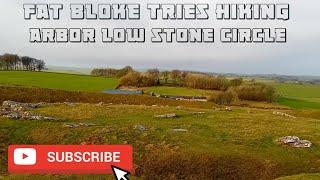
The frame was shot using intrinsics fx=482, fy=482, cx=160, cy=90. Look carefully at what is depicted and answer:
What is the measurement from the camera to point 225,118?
45.3 meters

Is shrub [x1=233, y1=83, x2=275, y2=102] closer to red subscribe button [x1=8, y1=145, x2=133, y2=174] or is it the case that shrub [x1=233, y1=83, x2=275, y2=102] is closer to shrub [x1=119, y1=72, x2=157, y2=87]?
shrub [x1=119, y1=72, x2=157, y2=87]

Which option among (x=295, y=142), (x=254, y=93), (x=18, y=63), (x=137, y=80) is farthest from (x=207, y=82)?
(x=295, y=142)

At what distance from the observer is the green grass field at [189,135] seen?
107 ft

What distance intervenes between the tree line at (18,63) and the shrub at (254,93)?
68.2 meters

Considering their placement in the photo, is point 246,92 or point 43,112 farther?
point 246,92

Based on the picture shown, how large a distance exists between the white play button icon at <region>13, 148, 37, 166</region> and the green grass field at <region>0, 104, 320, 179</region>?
2.38m

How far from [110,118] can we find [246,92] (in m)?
66.4

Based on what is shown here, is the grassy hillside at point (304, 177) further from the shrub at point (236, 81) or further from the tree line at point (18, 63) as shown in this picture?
the tree line at point (18, 63)

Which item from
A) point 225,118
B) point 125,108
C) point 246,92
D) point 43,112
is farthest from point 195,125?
point 246,92

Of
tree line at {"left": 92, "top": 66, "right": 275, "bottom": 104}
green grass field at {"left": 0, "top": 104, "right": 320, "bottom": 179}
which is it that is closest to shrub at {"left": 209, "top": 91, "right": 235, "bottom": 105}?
tree line at {"left": 92, "top": 66, "right": 275, "bottom": 104}

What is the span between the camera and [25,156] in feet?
97.6

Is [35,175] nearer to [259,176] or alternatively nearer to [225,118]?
[259,176]

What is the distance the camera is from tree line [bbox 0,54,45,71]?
13981 centimetres

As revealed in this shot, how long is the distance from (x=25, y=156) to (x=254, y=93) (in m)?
80.8
